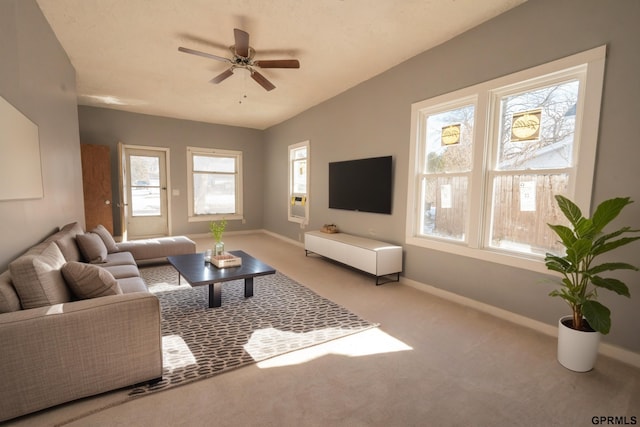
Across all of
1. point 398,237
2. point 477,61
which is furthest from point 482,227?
→ point 477,61

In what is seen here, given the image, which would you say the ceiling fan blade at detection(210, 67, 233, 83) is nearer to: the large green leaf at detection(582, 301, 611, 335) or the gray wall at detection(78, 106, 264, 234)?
the gray wall at detection(78, 106, 264, 234)

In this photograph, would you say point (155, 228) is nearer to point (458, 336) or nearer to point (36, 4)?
point (36, 4)

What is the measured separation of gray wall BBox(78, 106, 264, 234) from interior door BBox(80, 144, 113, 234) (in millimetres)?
508

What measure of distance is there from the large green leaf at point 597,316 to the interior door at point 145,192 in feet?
23.9

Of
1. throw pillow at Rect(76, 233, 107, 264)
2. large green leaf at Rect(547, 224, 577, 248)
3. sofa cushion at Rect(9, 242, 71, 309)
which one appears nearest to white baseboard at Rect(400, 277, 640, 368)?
large green leaf at Rect(547, 224, 577, 248)

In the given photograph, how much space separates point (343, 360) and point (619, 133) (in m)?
2.63

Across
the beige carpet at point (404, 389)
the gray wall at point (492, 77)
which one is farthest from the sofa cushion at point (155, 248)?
the beige carpet at point (404, 389)

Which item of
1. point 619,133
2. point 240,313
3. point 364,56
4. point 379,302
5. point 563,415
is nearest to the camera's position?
point 563,415

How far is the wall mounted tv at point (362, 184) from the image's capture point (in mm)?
4129

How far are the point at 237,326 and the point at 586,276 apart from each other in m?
2.73

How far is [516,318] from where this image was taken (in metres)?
2.77

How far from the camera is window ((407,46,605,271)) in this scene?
239cm

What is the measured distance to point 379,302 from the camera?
10.8ft

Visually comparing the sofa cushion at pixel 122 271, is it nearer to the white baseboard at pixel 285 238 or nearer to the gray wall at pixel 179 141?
the white baseboard at pixel 285 238
